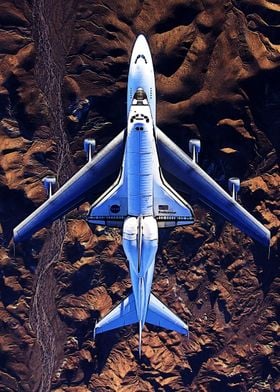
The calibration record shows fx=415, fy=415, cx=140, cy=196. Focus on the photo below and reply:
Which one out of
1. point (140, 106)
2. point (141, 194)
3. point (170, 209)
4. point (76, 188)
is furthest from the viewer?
point (76, 188)

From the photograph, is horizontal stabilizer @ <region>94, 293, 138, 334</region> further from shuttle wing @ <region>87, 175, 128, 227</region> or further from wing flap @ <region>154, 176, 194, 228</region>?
wing flap @ <region>154, 176, 194, 228</region>

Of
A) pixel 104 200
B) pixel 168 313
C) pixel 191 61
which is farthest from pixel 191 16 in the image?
pixel 168 313

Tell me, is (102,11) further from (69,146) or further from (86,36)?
(69,146)

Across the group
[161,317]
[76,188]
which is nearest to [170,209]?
[76,188]

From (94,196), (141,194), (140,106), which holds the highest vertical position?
(140,106)

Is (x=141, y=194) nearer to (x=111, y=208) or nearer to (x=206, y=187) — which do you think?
(x=111, y=208)

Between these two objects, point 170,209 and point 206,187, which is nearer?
point 170,209
